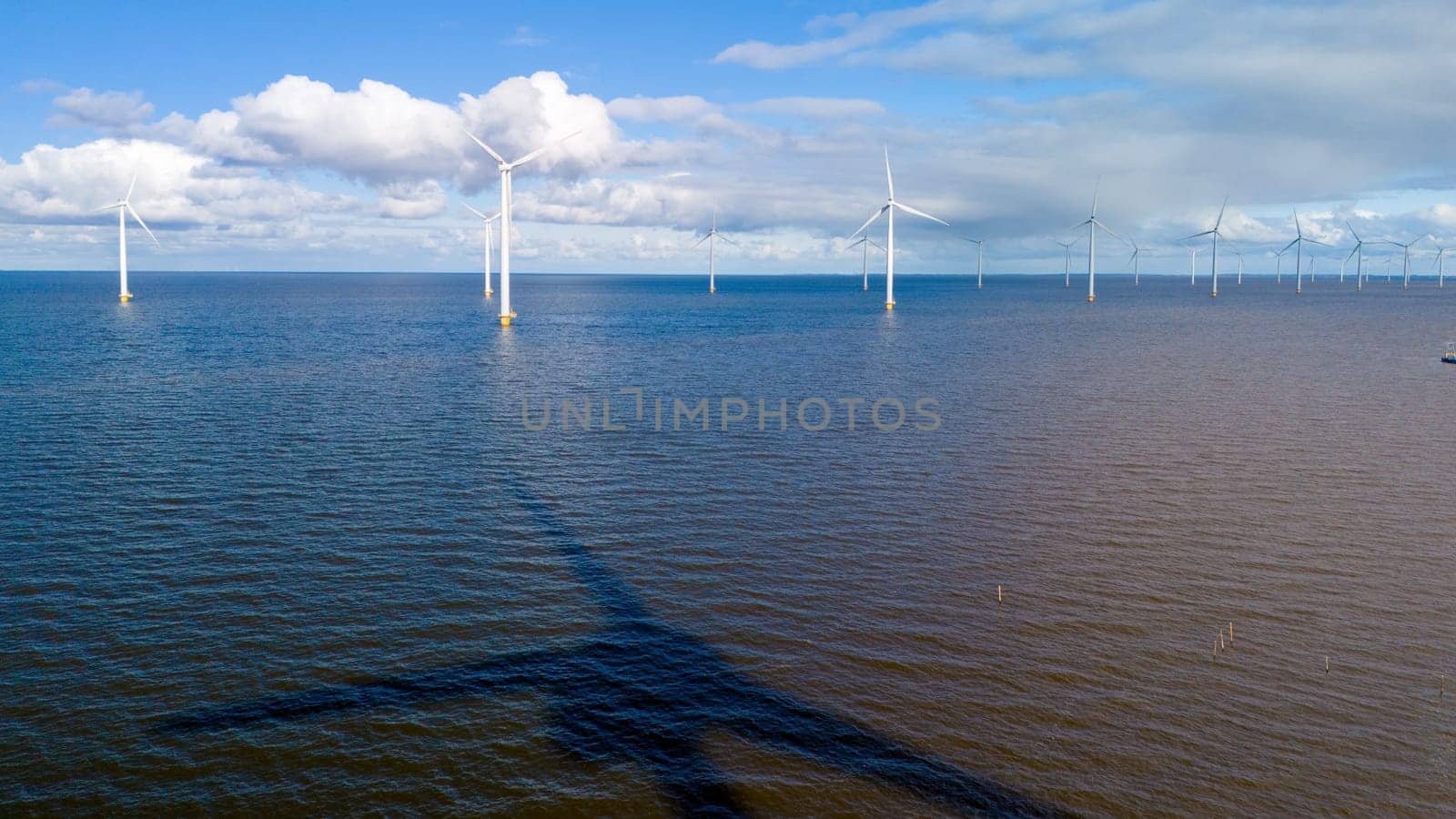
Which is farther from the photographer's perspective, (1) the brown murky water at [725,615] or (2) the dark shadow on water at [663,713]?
(1) the brown murky water at [725,615]

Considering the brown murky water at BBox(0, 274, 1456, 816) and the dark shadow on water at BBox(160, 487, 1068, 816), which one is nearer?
the dark shadow on water at BBox(160, 487, 1068, 816)

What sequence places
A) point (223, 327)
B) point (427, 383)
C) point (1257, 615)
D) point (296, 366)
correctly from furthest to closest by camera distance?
point (223, 327) → point (296, 366) → point (427, 383) → point (1257, 615)

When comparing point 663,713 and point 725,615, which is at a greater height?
point 725,615

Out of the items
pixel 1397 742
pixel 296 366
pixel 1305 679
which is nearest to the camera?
pixel 1397 742

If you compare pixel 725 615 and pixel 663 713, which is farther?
pixel 725 615

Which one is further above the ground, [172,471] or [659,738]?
[172,471]

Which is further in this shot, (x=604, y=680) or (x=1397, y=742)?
(x=604, y=680)

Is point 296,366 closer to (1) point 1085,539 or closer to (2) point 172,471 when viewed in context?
(2) point 172,471

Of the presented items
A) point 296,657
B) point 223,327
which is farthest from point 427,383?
point 223,327
